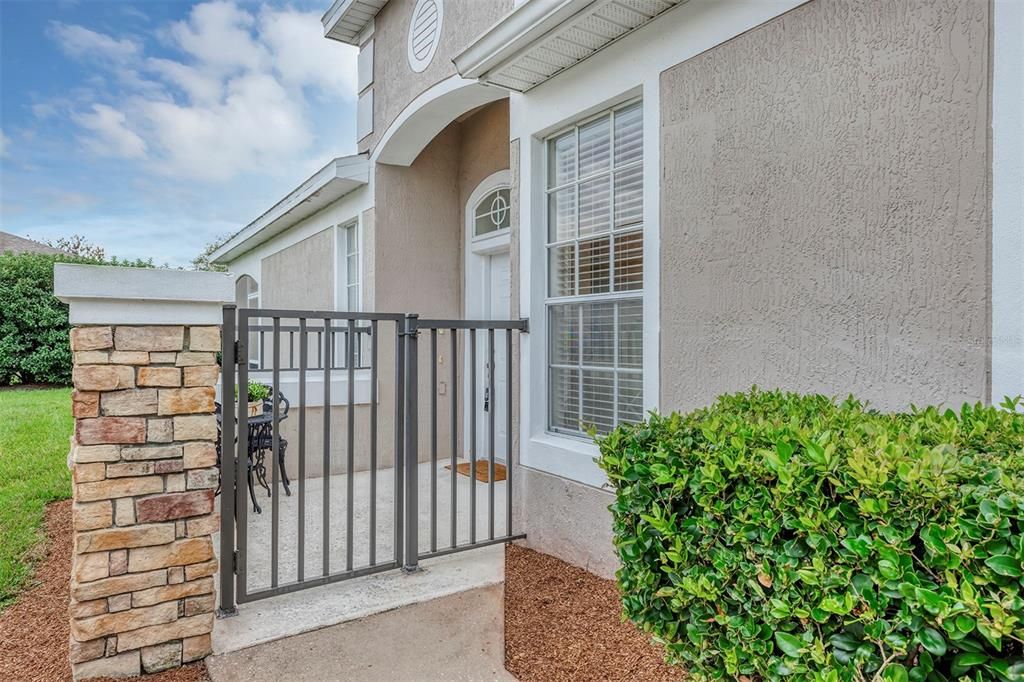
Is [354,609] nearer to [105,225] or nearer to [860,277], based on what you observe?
[860,277]

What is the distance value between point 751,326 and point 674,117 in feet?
4.35

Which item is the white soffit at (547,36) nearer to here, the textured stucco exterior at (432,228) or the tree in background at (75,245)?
the textured stucco exterior at (432,228)

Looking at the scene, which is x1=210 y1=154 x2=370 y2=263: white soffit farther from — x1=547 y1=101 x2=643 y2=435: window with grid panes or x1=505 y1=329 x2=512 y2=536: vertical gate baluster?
x1=505 y1=329 x2=512 y2=536: vertical gate baluster

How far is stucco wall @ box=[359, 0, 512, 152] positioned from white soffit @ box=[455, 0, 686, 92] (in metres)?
1.12

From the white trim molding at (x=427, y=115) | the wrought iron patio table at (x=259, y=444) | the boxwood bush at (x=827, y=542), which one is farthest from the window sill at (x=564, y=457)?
the white trim molding at (x=427, y=115)

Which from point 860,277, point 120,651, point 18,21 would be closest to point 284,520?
point 120,651

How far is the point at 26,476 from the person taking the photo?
6.21 meters

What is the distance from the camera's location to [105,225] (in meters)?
25.0

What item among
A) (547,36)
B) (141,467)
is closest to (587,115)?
(547,36)

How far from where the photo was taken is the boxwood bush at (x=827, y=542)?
124 centimetres

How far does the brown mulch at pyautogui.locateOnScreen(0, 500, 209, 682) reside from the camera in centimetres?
276

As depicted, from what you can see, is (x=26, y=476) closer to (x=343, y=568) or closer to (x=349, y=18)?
(x=343, y=568)

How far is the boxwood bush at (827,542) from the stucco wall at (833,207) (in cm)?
49

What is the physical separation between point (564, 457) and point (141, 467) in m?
→ 2.50
